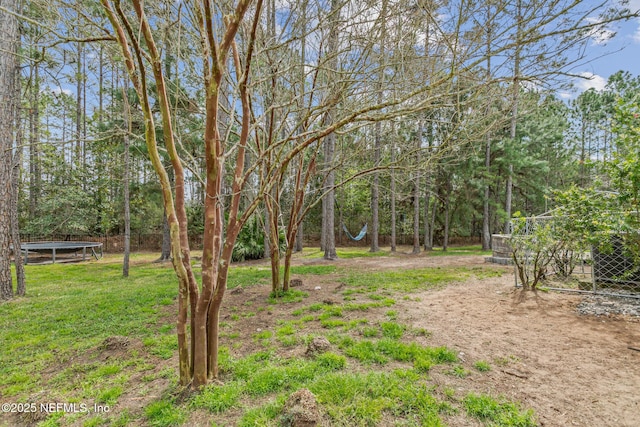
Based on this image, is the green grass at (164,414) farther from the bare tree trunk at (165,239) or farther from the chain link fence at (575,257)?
the bare tree trunk at (165,239)

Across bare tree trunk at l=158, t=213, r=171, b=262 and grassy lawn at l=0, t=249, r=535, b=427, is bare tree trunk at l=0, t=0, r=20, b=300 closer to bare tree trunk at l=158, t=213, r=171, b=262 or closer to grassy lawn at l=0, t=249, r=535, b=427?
grassy lawn at l=0, t=249, r=535, b=427

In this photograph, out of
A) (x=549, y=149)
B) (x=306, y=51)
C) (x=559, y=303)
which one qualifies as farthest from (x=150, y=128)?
(x=549, y=149)

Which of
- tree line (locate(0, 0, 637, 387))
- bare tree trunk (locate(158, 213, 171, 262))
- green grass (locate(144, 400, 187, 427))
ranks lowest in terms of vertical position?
green grass (locate(144, 400, 187, 427))

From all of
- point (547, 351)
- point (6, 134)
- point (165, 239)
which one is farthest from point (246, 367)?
point (165, 239)

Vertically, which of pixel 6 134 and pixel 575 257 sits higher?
pixel 6 134

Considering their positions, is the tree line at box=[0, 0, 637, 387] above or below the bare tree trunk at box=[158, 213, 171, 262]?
above

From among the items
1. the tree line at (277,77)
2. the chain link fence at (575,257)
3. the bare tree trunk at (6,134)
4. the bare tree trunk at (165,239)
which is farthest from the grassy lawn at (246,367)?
the bare tree trunk at (165,239)

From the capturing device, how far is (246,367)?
7.50 feet

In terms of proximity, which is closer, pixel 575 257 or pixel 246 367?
pixel 246 367

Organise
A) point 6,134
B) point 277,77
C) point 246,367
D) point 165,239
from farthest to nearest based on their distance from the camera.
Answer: point 165,239, point 6,134, point 277,77, point 246,367

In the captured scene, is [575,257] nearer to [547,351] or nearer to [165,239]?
[547,351]

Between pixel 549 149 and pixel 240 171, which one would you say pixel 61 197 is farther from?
pixel 549 149

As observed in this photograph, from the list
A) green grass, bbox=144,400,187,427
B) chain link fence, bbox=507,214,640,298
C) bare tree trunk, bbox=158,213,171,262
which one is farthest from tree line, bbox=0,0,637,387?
bare tree trunk, bbox=158,213,171,262

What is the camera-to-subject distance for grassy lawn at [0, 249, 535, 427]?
179 centimetres
